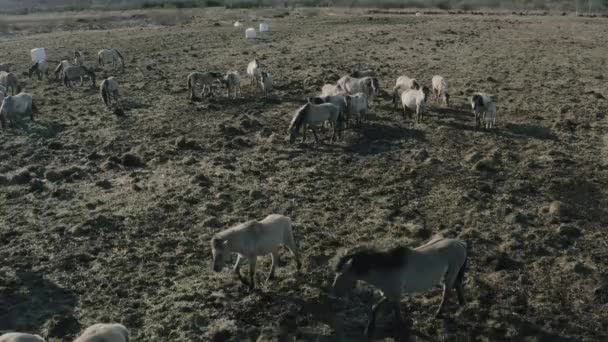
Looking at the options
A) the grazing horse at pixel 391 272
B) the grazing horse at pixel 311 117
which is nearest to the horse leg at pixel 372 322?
the grazing horse at pixel 391 272

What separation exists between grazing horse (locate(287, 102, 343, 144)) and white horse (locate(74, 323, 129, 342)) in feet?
32.5

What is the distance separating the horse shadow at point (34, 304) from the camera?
8430 mm

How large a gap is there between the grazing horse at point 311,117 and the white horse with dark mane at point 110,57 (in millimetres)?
17667

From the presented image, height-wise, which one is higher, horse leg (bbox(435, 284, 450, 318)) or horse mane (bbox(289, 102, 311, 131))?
horse mane (bbox(289, 102, 311, 131))

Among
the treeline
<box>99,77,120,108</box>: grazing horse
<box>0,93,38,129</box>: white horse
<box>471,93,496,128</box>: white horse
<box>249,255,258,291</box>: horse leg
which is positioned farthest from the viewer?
the treeline

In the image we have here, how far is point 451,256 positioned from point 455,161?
7129 mm

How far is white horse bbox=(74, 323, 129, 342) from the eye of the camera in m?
6.85

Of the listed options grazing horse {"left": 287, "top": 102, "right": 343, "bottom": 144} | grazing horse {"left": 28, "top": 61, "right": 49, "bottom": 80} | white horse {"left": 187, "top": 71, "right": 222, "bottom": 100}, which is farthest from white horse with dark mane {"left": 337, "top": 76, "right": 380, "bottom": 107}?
grazing horse {"left": 28, "top": 61, "right": 49, "bottom": 80}

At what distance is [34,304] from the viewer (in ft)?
29.6

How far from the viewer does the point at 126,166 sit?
50.2 ft

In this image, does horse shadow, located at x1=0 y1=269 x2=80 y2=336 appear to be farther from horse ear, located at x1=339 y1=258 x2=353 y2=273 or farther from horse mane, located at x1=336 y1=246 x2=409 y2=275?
horse mane, located at x1=336 y1=246 x2=409 y2=275

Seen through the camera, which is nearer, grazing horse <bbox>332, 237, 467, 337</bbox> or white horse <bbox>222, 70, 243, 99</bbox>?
grazing horse <bbox>332, 237, 467, 337</bbox>

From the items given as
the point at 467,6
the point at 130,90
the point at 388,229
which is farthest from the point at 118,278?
the point at 467,6

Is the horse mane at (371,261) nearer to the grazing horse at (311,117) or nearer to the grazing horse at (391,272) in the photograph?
the grazing horse at (391,272)
